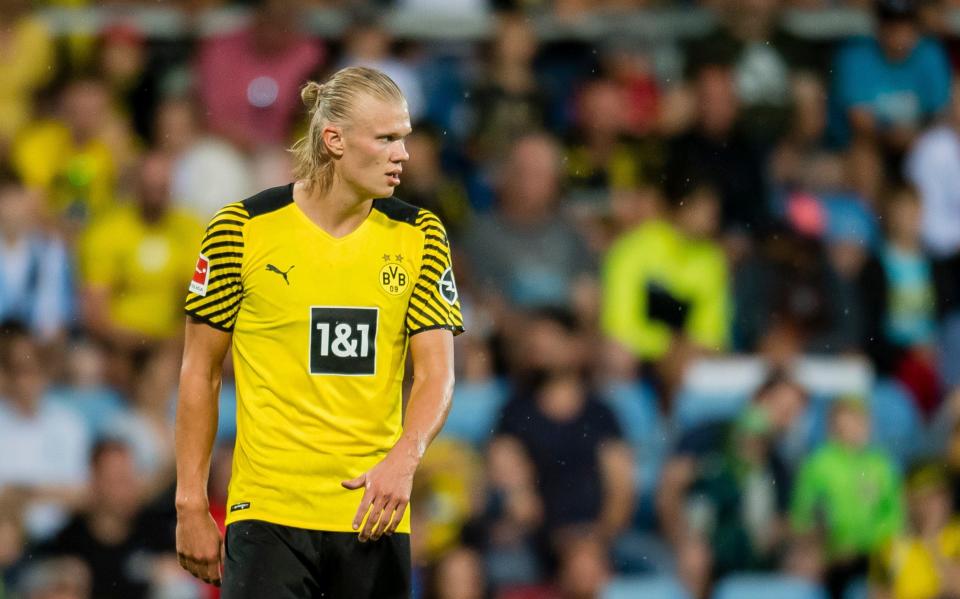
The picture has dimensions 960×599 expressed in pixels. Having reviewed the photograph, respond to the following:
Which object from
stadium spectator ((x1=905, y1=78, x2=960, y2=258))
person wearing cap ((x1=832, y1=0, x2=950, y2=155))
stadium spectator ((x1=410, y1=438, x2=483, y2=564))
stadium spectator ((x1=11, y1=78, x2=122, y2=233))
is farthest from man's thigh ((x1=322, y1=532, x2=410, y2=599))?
person wearing cap ((x1=832, y1=0, x2=950, y2=155))

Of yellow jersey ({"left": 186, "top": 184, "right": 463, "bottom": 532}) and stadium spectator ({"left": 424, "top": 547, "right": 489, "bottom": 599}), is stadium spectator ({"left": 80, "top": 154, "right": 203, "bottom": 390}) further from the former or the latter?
yellow jersey ({"left": 186, "top": 184, "right": 463, "bottom": 532})

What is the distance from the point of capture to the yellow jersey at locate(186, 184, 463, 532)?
533cm

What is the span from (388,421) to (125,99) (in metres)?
7.07

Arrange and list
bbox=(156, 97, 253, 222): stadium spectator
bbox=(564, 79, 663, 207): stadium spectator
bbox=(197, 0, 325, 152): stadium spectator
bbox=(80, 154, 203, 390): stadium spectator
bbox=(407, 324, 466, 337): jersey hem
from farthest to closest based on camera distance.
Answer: bbox=(564, 79, 663, 207): stadium spectator, bbox=(197, 0, 325, 152): stadium spectator, bbox=(156, 97, 253, 222): stadium spectator, bbox=(80, 154, 203, 390): stadium spectator, bbox=(407, 324, 466, 337): jersey hem

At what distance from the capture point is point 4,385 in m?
10.4

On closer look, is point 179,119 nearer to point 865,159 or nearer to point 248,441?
point 865,159

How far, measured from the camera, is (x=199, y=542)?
17.4 ft

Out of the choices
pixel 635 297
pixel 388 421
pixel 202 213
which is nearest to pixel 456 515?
pixel 635 297

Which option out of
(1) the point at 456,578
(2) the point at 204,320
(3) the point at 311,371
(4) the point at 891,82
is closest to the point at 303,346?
(3) the point at 311,371

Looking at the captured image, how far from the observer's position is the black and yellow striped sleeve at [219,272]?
5312 mm

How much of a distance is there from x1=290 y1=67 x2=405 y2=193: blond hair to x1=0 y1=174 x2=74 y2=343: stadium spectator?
5649mm

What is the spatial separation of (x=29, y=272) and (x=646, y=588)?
14.3ft

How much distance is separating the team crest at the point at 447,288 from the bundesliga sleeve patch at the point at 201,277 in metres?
0.74

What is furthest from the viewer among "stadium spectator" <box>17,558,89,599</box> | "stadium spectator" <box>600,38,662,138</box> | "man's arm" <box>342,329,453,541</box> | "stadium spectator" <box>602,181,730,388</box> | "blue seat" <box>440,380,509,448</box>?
"stadium spectator" <box>600,38,662,138</box>
